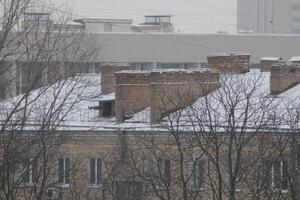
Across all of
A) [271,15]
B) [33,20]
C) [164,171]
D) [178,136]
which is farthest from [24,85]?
[271,15]

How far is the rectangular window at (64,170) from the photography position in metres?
29.7

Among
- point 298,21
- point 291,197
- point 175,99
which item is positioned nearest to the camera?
point 291,197

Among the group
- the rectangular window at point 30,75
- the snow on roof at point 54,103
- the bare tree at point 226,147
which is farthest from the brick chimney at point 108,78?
the rectangular window at point 30,75

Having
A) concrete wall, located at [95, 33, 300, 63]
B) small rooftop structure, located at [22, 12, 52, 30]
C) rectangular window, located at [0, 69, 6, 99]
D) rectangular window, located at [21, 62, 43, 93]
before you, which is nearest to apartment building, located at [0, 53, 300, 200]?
rectangular window, located at [21, 62, 43, 93]

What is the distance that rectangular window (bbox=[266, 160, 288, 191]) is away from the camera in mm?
24500

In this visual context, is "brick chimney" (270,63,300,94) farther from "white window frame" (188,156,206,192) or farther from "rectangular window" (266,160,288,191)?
"rectangular window" (266,160,288,191)

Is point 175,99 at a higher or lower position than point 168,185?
higher

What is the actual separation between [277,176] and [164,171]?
142 inches

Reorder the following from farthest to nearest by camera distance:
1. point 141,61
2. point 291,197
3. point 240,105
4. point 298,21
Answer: point 298,21
point 141,61
point 240,105
point 291,197

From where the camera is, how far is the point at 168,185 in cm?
2541

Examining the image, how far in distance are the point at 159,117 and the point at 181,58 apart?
167 feet

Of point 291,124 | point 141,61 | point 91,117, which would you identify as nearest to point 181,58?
point 141,61

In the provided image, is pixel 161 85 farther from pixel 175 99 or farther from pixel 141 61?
pixel 141 61

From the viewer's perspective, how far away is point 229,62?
1406 inches
